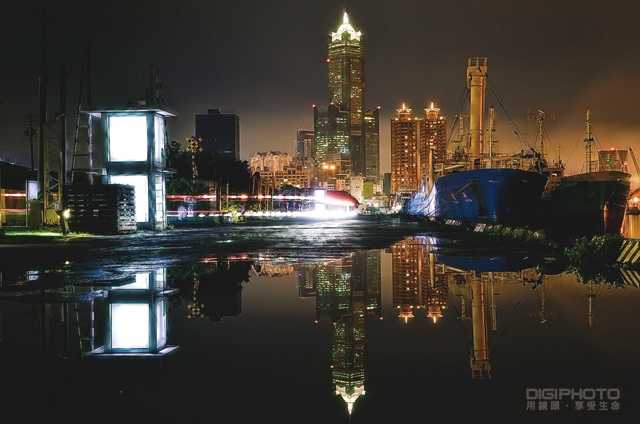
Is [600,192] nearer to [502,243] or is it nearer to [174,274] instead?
[502,243]

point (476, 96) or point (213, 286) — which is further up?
point (476, 96)

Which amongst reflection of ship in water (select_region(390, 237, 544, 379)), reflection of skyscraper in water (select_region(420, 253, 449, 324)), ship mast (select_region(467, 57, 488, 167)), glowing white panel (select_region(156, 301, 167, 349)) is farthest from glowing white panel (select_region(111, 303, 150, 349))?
ship mast (select_region(467, 57, 488, 167))

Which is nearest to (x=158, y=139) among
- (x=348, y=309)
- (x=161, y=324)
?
(x=348, y=309)

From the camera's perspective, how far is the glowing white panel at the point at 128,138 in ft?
124

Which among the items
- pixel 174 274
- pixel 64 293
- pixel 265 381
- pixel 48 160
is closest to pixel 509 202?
pixel 48 160

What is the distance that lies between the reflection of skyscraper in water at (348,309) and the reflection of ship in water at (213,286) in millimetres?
1588

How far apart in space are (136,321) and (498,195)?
44359 millimetres

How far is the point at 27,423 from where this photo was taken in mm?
4543

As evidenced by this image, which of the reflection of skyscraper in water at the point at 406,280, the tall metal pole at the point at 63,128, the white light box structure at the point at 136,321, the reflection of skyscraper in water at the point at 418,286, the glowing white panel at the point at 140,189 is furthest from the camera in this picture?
the glowing white panel at the point at 140,189

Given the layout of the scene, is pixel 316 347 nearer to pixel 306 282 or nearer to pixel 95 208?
pixel 306 282

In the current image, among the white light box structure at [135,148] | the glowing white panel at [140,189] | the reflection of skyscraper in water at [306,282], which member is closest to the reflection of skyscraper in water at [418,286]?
the reflection of skyscraper in water at [306,282]

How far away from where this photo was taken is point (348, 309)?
9859 mm

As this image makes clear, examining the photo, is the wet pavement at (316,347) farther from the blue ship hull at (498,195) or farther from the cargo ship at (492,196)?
the blue ship hull at (498,195)

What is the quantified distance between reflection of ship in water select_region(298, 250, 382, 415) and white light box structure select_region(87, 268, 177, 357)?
2082 millimetres
